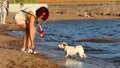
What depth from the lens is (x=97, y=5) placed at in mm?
56906

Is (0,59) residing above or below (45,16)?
below

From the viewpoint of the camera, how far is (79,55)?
1402 centimetres

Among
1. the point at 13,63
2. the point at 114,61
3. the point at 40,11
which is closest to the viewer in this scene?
the point at 13,63

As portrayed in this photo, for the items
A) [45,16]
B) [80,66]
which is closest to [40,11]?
[45,16]

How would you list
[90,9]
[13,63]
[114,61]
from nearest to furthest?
1. [13,63]
2. [114,61]
3. [90,9]

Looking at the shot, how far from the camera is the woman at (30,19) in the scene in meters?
11.0

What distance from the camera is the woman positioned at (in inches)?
432

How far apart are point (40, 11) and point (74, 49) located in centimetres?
354

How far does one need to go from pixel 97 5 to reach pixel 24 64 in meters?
48.2

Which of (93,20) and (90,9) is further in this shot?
(90,9)

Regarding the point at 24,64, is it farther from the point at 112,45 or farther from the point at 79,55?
the point at 112,45

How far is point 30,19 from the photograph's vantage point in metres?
11.0

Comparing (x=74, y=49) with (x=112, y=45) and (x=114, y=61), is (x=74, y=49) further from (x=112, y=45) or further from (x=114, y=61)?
(x=112, y=45)

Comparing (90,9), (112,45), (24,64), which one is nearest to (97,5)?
(90,9)
